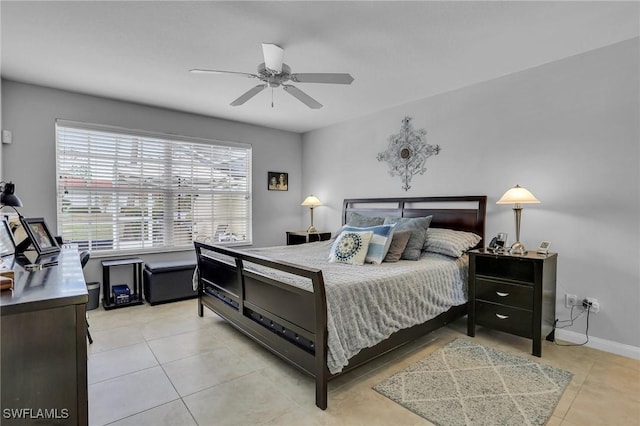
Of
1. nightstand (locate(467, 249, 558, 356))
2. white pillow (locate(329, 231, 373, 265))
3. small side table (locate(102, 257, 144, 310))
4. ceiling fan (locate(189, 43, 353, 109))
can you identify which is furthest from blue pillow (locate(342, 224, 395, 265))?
small side table (locate(102, 257, 144, 310))

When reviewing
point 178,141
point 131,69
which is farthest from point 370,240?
point 178,141

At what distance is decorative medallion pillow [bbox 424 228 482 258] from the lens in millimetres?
3172

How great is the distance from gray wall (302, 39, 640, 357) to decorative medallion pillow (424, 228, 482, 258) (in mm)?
279

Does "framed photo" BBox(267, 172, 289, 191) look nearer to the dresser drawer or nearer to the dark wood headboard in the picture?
the dark wood headboard

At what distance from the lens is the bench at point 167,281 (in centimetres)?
392

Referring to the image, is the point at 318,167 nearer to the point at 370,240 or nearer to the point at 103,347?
the point at 370,240

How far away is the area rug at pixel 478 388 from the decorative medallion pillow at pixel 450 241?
93 centimetres

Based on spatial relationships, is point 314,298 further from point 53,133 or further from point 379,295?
point 53,133

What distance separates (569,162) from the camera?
288cm

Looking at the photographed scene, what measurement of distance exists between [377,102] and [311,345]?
10.3 ft

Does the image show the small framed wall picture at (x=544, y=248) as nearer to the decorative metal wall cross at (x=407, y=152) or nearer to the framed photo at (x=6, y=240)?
the decorative metal wall cross at (x=407, y=152)

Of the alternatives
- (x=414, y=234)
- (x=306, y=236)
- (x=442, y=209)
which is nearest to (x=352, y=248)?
(x=414, y=234)

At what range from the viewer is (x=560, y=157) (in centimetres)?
293

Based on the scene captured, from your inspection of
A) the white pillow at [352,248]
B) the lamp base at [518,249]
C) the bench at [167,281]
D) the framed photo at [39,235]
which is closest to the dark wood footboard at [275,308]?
the white pillow at [352,248]
